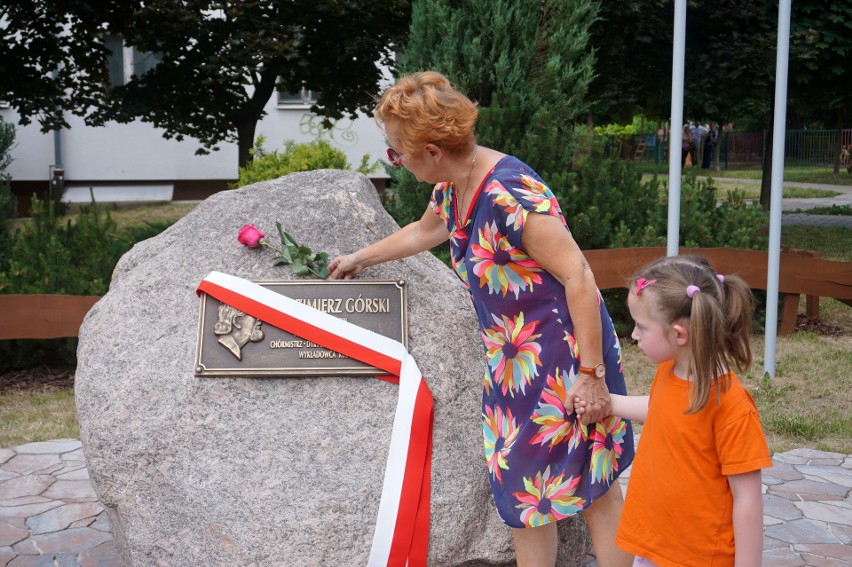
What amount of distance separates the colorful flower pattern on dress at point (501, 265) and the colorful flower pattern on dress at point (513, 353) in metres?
0.10

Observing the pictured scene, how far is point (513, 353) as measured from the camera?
8.83 feet

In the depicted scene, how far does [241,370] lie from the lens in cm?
321

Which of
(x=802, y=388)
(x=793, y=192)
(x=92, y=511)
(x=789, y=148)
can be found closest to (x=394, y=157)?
(x=92, y=511)

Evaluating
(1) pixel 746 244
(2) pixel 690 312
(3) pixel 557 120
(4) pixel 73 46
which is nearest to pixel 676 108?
(3) pixel 557 120

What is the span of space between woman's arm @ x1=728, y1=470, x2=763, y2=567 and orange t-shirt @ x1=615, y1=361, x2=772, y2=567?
0.13 feet

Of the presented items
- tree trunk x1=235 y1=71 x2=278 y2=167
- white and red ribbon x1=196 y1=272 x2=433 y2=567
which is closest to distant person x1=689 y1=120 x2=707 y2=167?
tree trunk x1=235 y1=71 x2=278 y2=167

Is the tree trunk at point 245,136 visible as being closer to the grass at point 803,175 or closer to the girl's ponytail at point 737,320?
the girl's ponytail at point 737,320

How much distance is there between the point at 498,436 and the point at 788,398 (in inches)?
158

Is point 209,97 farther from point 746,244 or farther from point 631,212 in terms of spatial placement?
point 746,244

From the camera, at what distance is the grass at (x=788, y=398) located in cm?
545

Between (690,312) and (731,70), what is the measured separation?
10.3 m

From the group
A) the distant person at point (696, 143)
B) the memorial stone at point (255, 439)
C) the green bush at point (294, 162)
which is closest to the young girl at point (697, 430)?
the memorial stone at point (255, 439)

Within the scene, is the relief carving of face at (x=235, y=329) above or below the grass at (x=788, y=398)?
above

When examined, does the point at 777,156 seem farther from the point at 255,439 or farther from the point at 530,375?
the point at 255,439
